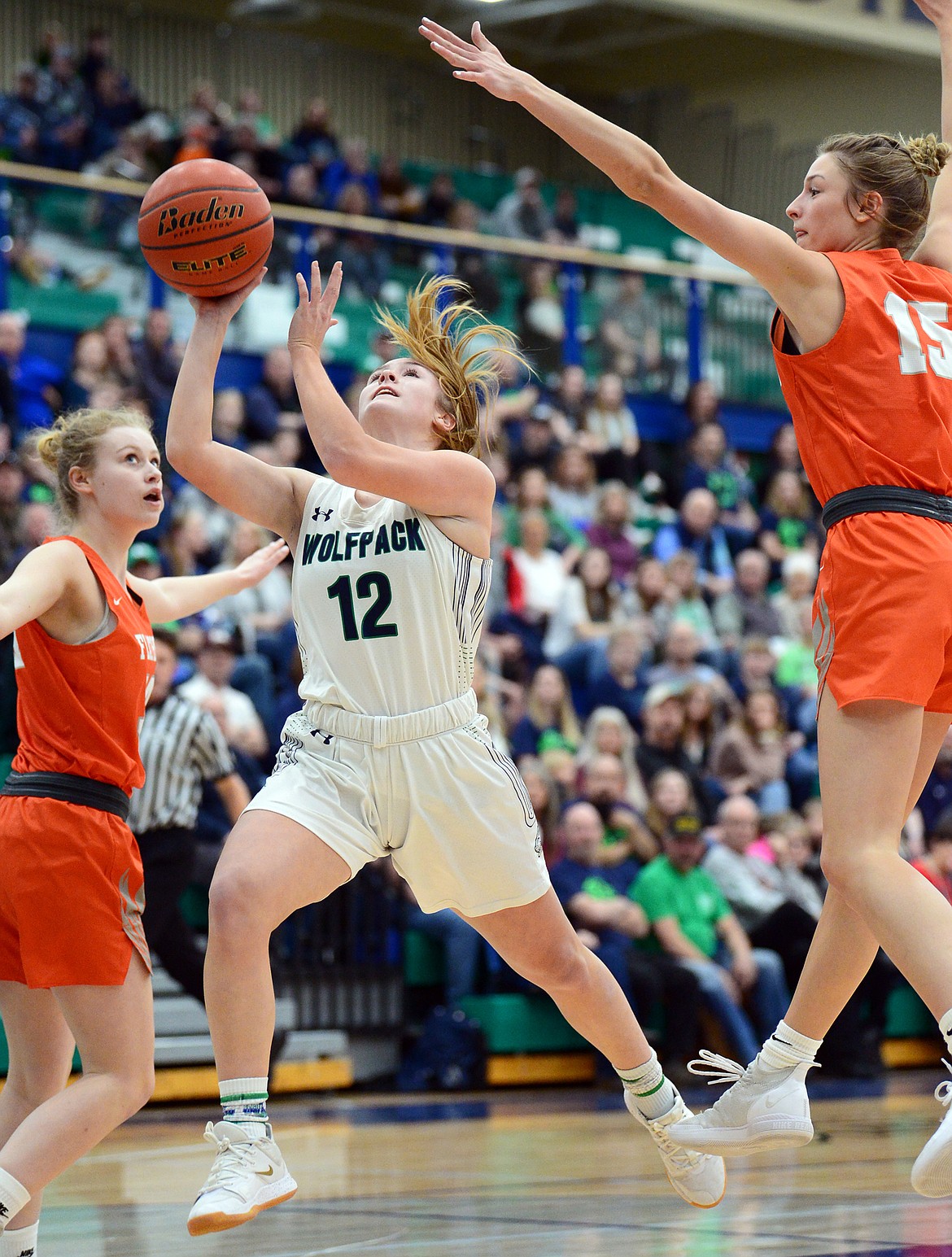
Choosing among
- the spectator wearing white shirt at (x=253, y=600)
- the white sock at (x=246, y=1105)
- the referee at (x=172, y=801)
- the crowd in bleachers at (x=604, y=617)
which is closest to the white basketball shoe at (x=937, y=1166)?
the white sock at (x=246, y=1105)

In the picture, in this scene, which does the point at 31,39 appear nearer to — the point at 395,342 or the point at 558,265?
the point at 558,265

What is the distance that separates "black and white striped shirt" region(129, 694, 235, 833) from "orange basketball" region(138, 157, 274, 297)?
3450mm

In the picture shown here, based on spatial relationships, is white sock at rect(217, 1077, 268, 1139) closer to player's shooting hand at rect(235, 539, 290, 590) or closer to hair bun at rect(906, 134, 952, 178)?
player's shooting hand at rect(235, 539, 290, 590)

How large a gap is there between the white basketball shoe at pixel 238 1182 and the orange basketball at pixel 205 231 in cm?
205

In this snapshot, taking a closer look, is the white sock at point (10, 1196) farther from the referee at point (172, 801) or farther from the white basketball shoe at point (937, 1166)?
the referee at point (172, 801)

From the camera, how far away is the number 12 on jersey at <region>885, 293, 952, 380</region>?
3.76m

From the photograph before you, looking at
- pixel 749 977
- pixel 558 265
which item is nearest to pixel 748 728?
pixel 749 977

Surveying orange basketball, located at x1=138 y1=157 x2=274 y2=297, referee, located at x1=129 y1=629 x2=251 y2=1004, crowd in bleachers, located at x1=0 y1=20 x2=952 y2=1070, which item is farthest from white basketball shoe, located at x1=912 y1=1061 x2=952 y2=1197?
crowd in bleachers, located at x1=0 y1=20 x2=952 y2=1070

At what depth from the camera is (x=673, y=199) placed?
3668 millimetres

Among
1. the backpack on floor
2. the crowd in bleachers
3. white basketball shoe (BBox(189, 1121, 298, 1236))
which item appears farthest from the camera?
the crowd in bleachers

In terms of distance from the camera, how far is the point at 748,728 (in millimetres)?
11289

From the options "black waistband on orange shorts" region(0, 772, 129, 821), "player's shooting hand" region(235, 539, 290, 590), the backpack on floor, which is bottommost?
the backpack on floor

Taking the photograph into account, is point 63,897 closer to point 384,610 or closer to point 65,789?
point 65,789

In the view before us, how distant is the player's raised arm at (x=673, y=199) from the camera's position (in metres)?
3.62
